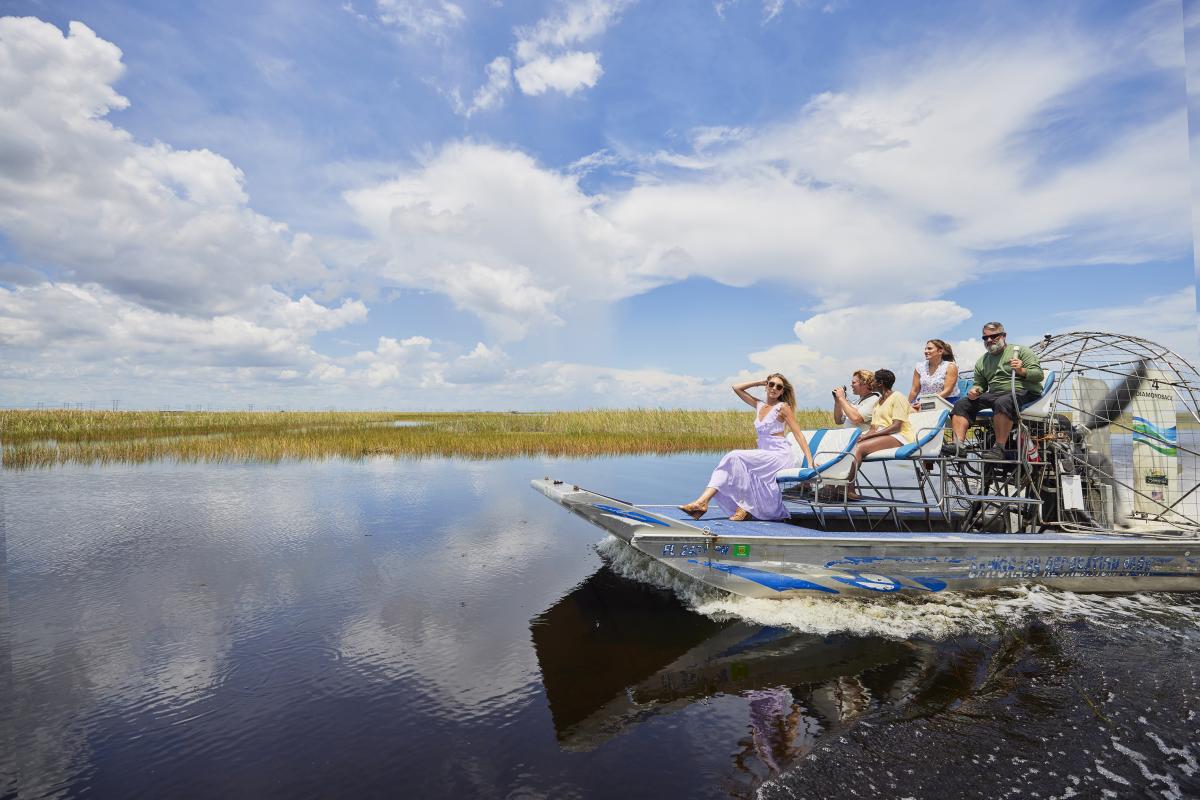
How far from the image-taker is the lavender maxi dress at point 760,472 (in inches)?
290

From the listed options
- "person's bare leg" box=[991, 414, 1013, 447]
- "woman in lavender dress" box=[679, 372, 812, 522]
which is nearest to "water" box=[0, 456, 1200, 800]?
"woman in lavender dress" box=[679, 372, 812, 522]

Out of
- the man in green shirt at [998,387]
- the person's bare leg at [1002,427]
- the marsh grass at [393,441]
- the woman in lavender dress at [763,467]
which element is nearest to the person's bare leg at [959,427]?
the man in green shirt at [998,387]

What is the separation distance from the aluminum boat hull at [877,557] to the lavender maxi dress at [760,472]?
289 mm

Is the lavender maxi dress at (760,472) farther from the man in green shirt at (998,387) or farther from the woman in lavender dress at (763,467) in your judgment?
the man in green shirt at (998,387)

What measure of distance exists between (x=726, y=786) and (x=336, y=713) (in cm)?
285

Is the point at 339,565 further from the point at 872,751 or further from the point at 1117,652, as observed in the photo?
the point at 1117,652

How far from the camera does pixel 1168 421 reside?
311 inches

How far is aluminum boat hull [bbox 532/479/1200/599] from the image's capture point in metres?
6.25

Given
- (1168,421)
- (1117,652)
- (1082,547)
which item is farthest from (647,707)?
(1168,421)

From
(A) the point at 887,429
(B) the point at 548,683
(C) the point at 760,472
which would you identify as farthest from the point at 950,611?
(B) the point at 548,683

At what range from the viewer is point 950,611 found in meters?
6.61

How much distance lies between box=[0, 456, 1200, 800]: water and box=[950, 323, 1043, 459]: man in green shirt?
1979mm

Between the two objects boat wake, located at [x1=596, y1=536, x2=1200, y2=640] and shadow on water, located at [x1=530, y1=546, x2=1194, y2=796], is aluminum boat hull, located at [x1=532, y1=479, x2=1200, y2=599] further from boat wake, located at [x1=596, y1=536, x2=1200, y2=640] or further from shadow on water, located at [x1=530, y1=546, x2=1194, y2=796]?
shadow on water, located at [x1=530, y1=546, x2=1194, y2=796]

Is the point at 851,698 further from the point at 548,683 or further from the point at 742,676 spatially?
the point at 548,683
